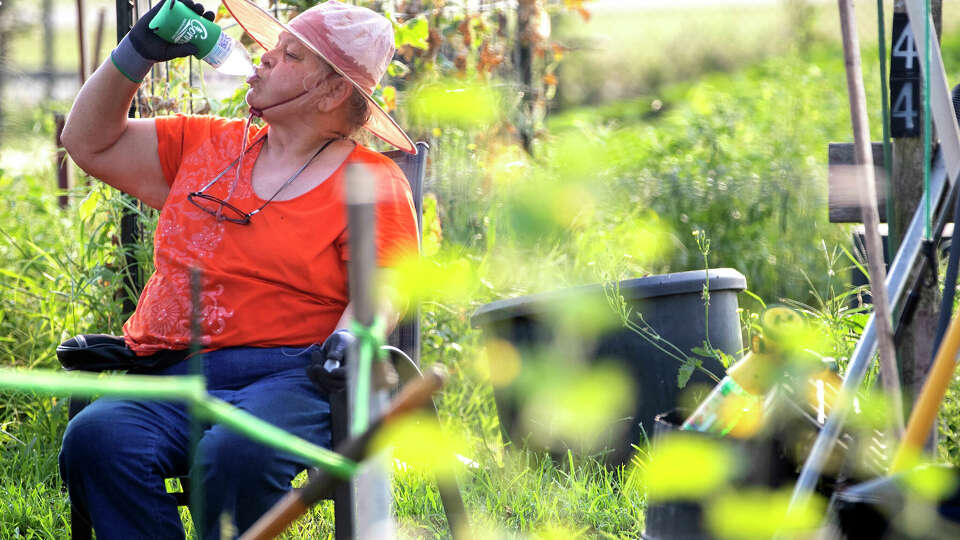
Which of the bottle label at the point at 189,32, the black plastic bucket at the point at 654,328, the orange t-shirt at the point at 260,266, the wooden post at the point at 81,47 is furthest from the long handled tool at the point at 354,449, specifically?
the wooden post at the point at 81,47

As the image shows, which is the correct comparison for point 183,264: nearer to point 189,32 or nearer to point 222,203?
point 222,203

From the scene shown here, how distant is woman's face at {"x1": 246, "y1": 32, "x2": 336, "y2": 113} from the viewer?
224 centimetres

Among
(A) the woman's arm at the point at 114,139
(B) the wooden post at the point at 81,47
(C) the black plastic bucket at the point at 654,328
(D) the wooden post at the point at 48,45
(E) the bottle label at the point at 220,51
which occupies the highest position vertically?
(D) the wooden post at the point at 48,45

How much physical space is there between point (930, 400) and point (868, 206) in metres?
0.23

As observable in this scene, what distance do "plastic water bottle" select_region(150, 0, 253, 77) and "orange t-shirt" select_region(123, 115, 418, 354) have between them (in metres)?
0.28

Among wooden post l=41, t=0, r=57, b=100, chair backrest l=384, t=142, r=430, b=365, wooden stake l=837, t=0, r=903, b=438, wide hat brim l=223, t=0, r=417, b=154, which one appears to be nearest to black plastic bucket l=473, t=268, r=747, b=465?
chair backrest l=384, t=142, r=430, b=365

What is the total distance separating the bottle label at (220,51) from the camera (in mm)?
2242

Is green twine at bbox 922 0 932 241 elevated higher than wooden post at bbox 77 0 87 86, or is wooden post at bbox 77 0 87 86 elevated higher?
A: wooden post at bbox 77 0 87 86

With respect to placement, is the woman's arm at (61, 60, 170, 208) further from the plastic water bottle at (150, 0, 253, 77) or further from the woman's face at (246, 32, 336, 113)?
the woman's face at (246, 32, 336, 113)

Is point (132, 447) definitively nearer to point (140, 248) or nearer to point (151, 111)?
point (140, 248)

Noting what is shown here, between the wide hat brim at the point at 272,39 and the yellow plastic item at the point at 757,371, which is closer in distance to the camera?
the yellow plastic item at the point at 757,371

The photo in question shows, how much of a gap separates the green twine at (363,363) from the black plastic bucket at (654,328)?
1.70m

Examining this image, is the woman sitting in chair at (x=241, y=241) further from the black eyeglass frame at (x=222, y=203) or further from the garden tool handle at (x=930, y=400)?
the garden tool handle at (x=930, y=400)

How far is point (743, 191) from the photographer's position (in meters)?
4.45
